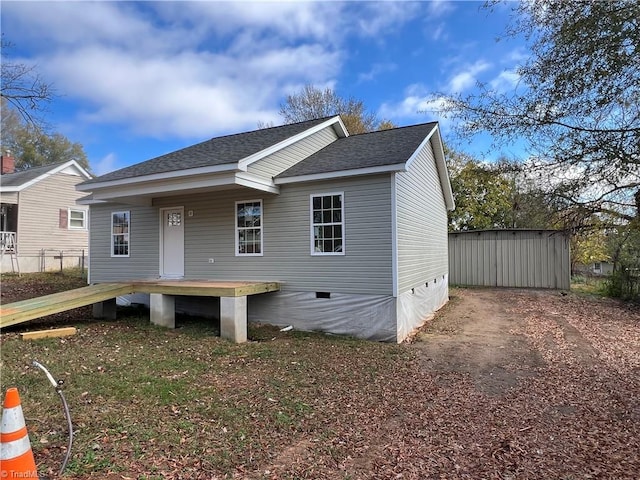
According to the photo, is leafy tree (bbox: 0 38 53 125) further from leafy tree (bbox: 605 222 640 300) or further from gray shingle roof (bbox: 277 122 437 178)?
leafy tree (bbox: 605 222 640 300)

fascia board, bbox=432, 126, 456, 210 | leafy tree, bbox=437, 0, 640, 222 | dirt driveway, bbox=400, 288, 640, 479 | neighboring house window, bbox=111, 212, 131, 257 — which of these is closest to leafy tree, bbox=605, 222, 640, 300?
dirt driveway, bbox=400, 288, 640, 479

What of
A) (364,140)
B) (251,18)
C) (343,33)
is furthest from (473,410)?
(343,33)

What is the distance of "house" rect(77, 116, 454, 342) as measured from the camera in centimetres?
817

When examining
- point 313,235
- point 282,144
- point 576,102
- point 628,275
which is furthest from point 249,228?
point 628,275

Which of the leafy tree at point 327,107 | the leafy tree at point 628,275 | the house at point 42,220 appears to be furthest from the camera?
the leafy tree at point 327,107

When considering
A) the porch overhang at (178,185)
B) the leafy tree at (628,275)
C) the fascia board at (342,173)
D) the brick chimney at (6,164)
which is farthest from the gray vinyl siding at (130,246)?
the leafy tree at (628,275)

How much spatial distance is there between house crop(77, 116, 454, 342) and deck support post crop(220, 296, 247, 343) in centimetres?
141

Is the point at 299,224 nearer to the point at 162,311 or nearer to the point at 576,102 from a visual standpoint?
the point at 162,311

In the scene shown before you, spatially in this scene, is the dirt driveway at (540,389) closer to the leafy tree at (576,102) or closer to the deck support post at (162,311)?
the leafy tree at (576,102)

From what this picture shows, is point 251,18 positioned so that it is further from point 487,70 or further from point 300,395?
point 300,395

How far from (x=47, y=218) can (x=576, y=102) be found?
20.8 metres

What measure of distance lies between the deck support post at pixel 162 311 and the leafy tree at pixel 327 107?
1998 cm

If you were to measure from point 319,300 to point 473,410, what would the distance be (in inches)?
182

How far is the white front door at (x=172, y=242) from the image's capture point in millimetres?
10539
